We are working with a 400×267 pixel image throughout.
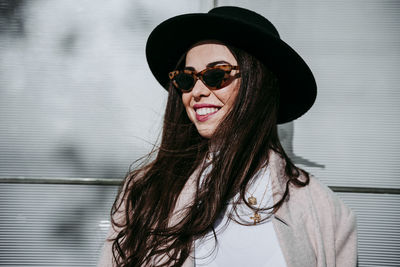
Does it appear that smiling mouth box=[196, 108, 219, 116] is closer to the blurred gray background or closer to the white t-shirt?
the white t-shirt

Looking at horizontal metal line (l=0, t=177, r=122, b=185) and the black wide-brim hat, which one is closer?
the black wide-brim hat

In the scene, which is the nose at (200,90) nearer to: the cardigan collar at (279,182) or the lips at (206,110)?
the lips at (206,110)

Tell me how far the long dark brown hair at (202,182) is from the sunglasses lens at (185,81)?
0.79 ft

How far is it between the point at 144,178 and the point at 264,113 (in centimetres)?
74

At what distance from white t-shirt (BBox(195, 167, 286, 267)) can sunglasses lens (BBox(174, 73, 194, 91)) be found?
0.66 metres

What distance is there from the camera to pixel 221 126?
46.0 inches

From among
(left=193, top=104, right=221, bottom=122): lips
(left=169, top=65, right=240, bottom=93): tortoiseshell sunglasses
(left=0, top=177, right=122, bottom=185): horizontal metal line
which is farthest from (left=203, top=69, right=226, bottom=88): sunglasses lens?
(left=0, top=177, right=122, bottom=185): horizontal metal line

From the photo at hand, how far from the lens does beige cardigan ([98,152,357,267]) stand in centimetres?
110

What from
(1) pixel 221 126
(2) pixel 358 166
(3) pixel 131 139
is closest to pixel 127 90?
(3) pixel 131 139

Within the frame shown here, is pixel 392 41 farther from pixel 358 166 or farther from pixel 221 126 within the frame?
pixel 221 126

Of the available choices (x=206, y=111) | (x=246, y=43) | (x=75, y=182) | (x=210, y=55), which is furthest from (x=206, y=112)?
(x=75, y=182)

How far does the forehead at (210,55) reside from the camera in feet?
3.83

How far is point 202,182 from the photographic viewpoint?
1.26 metres

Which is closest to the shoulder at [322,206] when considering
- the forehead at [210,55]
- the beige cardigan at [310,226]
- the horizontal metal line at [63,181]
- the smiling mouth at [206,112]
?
the beige cardigan at [310,226]
